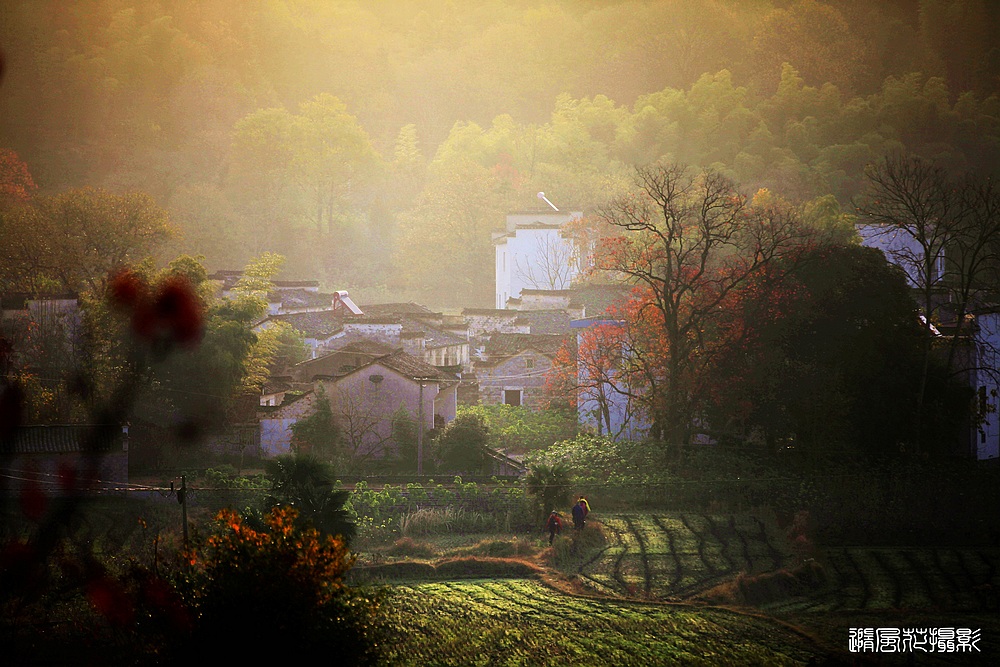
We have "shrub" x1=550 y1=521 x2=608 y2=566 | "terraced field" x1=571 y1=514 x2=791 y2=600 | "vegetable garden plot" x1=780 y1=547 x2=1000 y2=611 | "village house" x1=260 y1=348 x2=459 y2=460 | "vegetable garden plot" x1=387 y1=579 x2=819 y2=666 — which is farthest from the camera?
"village house" x1=260 y1=348 x2=459 y2=460

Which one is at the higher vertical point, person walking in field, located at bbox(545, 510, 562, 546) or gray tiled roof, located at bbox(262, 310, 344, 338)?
gray tiled roof, located at bbox(262, 310, 344, 338)

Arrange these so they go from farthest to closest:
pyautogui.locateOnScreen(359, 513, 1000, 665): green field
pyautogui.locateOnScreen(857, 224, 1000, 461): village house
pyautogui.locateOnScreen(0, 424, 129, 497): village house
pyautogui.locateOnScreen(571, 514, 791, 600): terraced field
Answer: pyautogui.locateOnScreen(857, 224, 1000, 461): village house < pyautogui.locateOnScreen(0, 424, 129, 497): village house < pyautogui.locateOnScreen(571, 514, 791, 600): terraced field < pyautogui.locateOnScreen(359, 513, 1000, 665): green field

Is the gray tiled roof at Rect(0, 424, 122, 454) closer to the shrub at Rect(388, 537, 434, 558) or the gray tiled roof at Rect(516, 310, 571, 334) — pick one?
the shrub at Rect(388, 537, 434, 558)

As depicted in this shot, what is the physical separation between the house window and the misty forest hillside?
13.3 meters

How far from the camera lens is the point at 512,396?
25.2 meters

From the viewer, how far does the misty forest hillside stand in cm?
Answer: 4656

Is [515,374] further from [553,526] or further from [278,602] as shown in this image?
[278,602]

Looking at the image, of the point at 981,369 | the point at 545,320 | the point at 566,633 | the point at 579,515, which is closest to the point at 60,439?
the point at 579,515

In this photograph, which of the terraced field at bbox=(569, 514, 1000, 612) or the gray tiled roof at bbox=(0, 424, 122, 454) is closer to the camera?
the terraced field at bbox=(569, 514, 1000, 612)

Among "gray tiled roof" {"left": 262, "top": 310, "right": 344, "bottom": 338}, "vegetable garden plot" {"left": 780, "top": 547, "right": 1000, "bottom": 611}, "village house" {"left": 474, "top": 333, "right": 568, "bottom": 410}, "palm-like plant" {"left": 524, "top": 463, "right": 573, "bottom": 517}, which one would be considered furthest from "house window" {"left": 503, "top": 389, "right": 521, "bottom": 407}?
"vegetable garden plot" {"left": 780, "top": 547, "right": 1000, "bottom": 611}

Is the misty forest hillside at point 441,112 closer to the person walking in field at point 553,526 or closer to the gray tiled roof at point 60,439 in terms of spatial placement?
the gray tiled roof at point 60,439

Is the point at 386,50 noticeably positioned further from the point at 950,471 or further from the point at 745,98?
the point at 950,471

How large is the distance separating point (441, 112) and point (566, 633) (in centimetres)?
6987

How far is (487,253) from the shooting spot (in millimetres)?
45250
